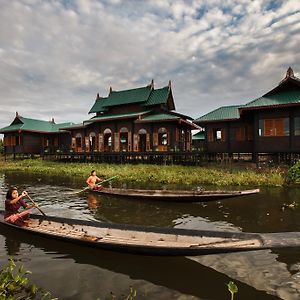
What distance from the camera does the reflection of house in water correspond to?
27.0 meters

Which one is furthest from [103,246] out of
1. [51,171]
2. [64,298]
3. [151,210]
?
[51,171]

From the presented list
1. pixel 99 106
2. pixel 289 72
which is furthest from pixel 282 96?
pixel 99 106

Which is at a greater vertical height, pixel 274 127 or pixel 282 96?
pixel 282 96

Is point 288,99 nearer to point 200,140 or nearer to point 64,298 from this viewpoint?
point 64,298

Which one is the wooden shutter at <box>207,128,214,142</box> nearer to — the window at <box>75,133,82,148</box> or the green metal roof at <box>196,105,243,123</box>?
the green metal roof at <box>196,105,243,123</box>

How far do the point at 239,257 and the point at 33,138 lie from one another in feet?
124

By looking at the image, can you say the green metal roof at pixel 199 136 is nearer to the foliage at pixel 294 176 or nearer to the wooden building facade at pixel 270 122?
the wooden building facade at pixel 270 122

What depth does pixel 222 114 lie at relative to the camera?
23.6 m

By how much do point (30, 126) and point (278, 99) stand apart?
1264 inches

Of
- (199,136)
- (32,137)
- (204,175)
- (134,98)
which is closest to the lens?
(204,175)

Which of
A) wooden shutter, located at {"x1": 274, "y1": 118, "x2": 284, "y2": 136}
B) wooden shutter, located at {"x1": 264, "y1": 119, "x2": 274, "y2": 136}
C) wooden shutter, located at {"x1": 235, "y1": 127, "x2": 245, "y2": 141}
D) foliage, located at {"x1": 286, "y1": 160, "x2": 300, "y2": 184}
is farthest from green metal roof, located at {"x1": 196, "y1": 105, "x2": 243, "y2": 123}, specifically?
foliage, located at {"x1": 286, "y1": 160, "x2": 300, "y2": 184}

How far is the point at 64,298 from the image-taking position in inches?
177

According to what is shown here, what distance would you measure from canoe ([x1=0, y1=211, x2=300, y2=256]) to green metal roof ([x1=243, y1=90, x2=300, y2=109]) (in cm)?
1586

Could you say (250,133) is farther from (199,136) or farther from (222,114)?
(199,136)
